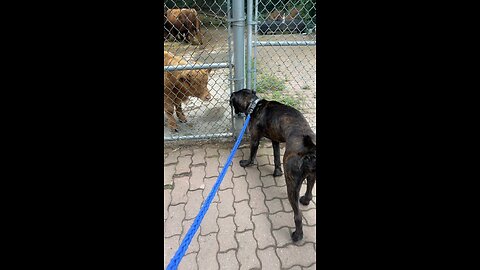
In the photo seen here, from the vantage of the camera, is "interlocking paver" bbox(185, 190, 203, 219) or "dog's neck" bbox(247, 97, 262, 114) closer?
"interlocking paver" bbox(185, 190, 203, 219)

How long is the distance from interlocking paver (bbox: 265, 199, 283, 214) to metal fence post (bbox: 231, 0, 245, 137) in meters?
1.12

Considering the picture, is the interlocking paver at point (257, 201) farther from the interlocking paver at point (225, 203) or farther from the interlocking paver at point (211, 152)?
the interlocking paver at point (211, 152)

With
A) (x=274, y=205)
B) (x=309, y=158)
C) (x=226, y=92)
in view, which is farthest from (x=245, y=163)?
(x=226, y=92)

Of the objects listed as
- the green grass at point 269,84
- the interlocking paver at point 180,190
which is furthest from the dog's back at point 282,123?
the green grass at point 269,84

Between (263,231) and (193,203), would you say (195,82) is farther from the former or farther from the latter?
(263,231)

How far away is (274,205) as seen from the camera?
116 inches

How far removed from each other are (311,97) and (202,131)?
214 centimetres

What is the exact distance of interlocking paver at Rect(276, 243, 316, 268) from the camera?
239 centimetres

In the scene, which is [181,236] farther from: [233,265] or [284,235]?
[284,235]

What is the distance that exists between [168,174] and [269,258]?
151 cm

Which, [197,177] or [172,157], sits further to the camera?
[172,157]

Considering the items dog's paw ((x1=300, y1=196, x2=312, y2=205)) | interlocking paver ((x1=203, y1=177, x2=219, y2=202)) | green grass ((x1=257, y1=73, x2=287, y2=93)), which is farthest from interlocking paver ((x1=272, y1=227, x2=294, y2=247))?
green grass ((x1=257, y1=73, x2=287, y2=93))

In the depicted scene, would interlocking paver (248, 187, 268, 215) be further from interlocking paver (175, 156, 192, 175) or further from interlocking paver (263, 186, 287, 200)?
interlocking paver (175, 156, 192, 175)
